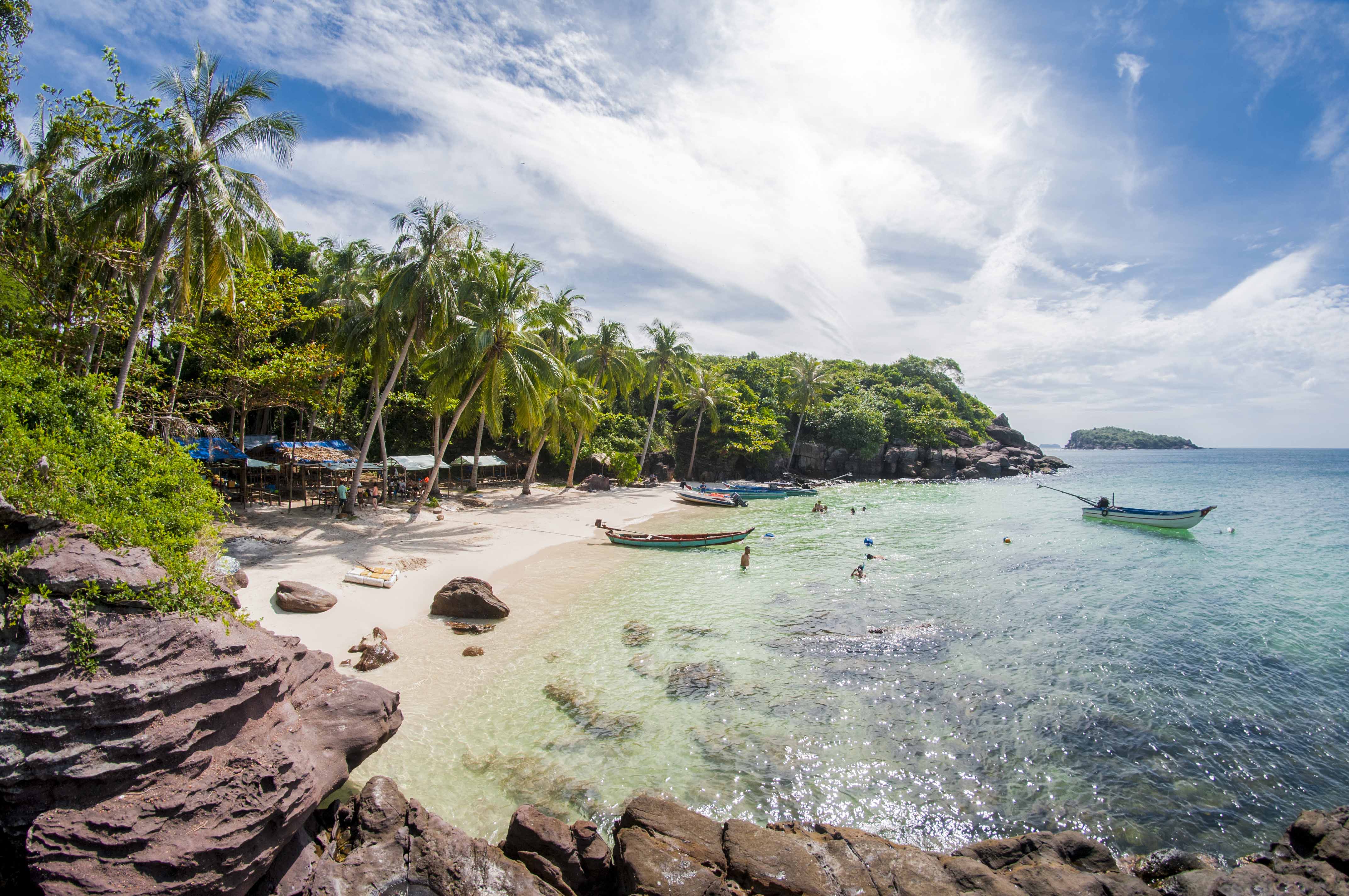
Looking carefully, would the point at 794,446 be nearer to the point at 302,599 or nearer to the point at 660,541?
the point at 660,541

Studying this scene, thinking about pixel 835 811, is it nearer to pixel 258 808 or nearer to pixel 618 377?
pixel 258 808

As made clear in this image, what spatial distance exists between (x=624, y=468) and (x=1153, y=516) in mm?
30916

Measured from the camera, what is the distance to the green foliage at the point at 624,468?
39781 millimetres

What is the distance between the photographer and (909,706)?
9.84 m

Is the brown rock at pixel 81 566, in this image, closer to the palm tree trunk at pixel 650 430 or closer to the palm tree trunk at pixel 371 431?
the palm tree trunk at pixel 371 431

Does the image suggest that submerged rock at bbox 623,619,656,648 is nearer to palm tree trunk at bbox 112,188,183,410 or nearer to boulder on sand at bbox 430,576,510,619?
boulder on sand at bbox 430,576,510,619

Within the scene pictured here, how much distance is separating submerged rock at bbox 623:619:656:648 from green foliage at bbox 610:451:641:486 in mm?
26888

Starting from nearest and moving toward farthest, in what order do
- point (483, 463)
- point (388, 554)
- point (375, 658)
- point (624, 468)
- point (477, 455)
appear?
point (375, 658) → point (388, 554) → point (477, 455) → point (483, 463) → point (624, 468)

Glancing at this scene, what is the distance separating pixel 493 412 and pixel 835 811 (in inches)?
849

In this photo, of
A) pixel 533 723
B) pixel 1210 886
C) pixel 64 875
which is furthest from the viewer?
pixel 533 723

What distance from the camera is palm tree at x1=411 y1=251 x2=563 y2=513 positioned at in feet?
73.1

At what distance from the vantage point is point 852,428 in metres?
55.3

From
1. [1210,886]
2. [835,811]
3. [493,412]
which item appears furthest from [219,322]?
[1210,886]

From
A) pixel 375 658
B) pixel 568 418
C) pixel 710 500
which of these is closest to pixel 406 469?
pixel 568 418
